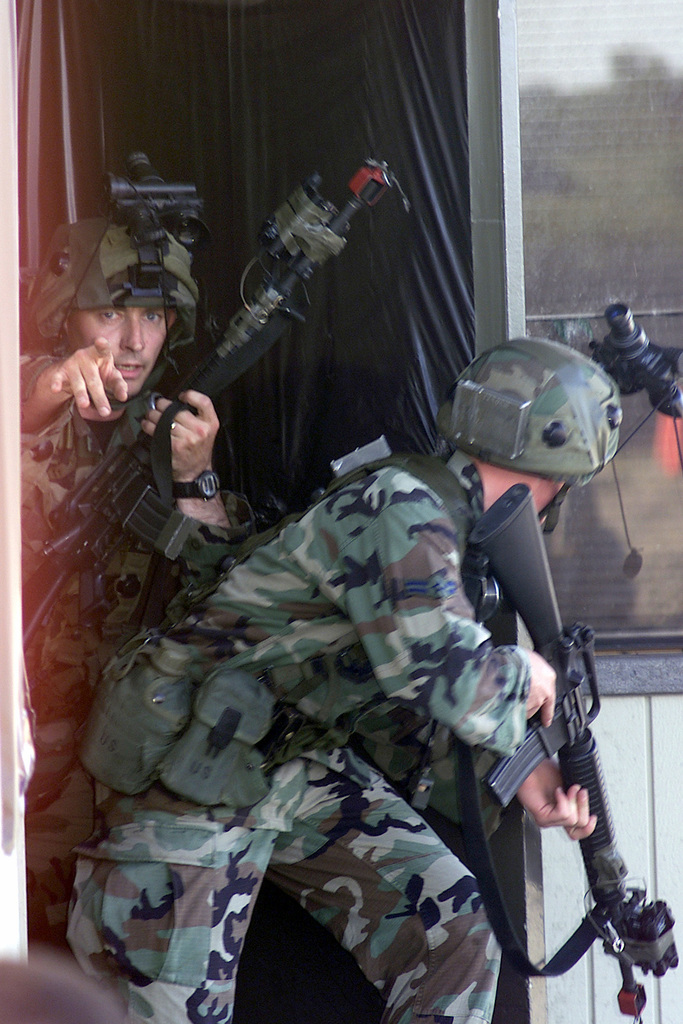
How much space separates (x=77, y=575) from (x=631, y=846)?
1.46m

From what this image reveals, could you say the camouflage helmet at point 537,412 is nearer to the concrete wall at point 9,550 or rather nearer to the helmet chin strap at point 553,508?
the helmet chin strap at point 553,508

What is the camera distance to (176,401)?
2.25 metres

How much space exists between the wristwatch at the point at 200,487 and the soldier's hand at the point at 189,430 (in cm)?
3

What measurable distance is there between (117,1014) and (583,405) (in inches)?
58.2

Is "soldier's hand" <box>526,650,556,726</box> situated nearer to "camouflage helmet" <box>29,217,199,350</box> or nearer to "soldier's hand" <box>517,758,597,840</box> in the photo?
"soldier's hand" <box>517,758,597,840</box>

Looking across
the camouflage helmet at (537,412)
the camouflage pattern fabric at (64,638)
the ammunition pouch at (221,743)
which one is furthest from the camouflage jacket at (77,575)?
the camouflage helmet at (537,412)

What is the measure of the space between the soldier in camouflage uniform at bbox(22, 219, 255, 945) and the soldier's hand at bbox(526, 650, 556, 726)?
2.42 ft

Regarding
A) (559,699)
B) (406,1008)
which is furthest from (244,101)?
(406,1008)

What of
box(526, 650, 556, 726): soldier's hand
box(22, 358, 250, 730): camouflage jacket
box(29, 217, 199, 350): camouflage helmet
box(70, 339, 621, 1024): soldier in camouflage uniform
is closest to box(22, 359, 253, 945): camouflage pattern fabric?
box(22, 358, 250, 730): camouflage jacket

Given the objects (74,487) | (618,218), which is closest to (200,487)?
(74,487)

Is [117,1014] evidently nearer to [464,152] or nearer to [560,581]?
[464,152]

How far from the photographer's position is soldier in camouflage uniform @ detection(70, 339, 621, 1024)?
1.67 m

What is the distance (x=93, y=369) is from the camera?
6.77ft

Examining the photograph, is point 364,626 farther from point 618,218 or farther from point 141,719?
point 618,218
